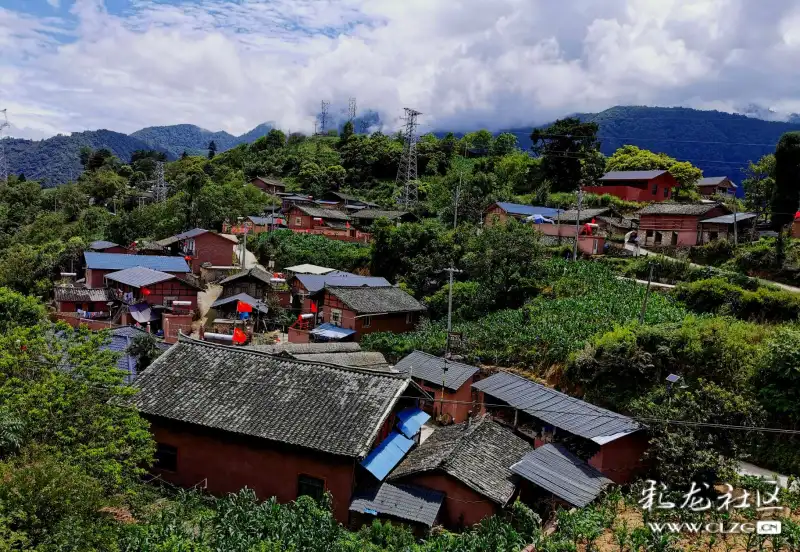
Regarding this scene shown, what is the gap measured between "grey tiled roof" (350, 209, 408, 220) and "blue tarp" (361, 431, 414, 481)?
112 feet

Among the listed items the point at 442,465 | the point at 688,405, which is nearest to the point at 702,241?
the point at 688,405

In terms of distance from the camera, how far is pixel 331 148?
85188 mm

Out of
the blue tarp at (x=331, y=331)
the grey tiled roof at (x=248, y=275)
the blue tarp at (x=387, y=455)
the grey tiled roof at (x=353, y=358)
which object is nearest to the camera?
the blue tarp at (x=387, y=455)

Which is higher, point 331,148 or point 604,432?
point 331,148

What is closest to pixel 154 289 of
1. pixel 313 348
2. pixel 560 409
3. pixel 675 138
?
pixel 313 348

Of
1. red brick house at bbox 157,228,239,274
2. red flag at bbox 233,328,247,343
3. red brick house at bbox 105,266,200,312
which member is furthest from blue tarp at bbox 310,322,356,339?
red brick house at bbox 157,228,239,274

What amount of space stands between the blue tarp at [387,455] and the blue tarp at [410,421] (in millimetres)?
252

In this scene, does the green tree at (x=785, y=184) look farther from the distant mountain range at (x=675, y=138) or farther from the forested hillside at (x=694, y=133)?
the forested hillside at (x=694, y=133)

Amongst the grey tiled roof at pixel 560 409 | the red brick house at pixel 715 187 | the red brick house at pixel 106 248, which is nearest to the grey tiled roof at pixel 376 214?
the red brick house at pixel 106 248

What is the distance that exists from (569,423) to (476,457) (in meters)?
3.34

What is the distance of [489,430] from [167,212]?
1831 inches

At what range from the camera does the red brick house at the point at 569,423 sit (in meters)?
16.1

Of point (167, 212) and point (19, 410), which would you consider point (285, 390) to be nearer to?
point (19, 410)

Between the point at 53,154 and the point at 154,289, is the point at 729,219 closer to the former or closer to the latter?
the point at 154,289
